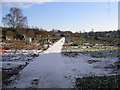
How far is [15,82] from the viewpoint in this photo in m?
7.07

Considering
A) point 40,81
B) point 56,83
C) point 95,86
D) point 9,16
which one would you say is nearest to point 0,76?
point 40,81

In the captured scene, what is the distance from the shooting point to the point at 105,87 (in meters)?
6.23

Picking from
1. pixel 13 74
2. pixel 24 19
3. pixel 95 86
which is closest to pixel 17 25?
pixel 24 19

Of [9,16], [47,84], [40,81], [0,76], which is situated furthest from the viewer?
[9,16]

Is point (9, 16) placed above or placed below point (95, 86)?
above

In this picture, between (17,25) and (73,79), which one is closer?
(73,79)

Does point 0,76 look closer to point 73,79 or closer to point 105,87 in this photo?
point 73,79

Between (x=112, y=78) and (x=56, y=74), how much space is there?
2327 mm

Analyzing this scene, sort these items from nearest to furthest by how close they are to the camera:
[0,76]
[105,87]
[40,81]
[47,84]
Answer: [105,87]
[47,84]
[40,81]
[0,76]

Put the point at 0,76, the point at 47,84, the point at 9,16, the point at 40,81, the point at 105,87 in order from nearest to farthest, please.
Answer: the point at 105,87 < the point at 47,84 < the point at 40,81 < the point at 0,76 < the point at 9,16

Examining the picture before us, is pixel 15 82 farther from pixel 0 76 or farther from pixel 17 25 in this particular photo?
pixel 17 25

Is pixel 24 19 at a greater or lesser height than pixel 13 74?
greater

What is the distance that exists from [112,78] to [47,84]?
2422 millimetres

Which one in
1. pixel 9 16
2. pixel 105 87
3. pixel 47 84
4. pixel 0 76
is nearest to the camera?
pixel 105 87
